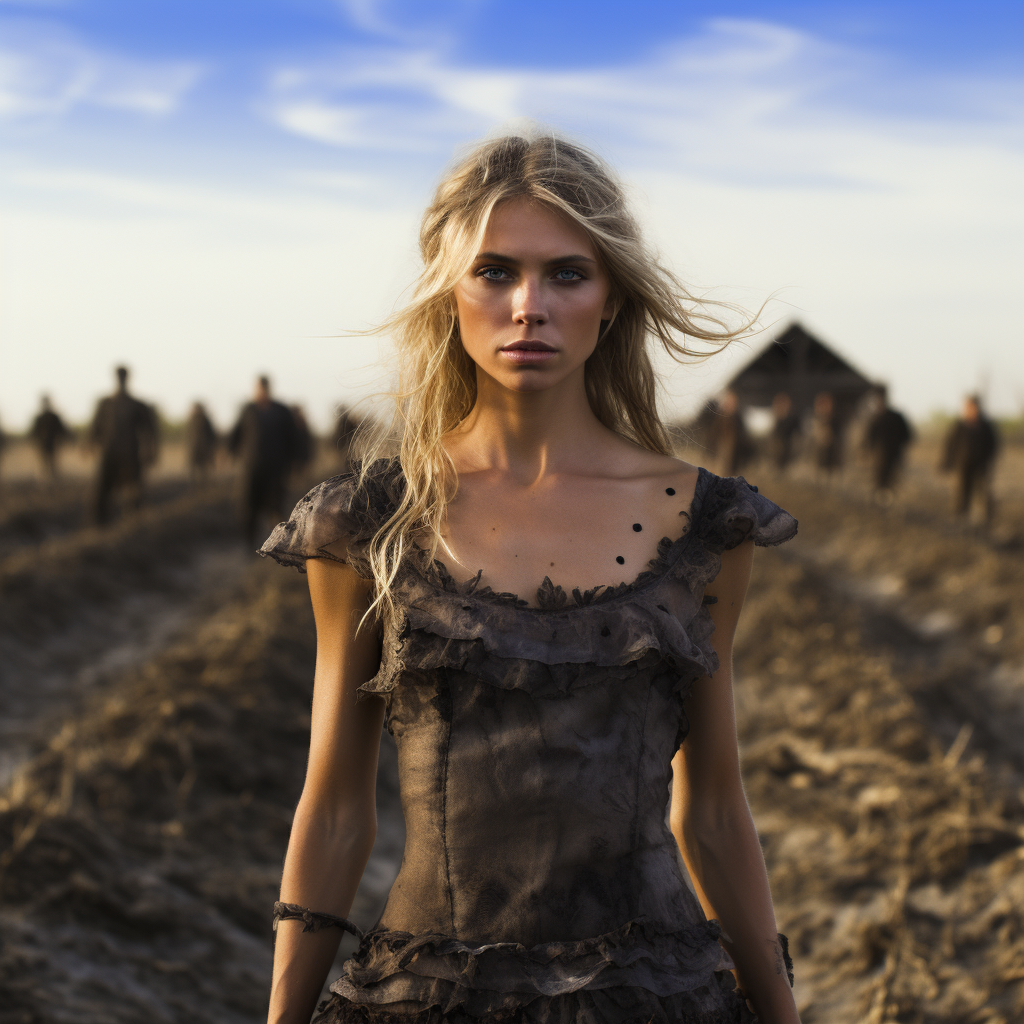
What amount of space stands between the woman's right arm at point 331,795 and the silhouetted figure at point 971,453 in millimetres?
15253

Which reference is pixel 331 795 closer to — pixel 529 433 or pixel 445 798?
pixel 445 798

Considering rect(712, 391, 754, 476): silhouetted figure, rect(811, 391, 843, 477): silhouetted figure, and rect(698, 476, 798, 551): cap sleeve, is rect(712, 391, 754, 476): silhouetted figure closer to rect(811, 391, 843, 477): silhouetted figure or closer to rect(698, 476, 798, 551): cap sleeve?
rect(811, 391, 843, 477): silhouetted figure

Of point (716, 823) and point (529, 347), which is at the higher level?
point (529, 347)

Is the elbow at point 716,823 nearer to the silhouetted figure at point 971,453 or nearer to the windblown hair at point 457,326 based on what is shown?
the windblown hair at point 457,326

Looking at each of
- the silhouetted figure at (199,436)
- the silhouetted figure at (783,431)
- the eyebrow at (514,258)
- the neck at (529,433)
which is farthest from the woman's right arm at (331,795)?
the silhouetted figure at (783,431)

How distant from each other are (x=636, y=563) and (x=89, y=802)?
4.23 m

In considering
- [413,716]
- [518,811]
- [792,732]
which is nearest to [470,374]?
[413,716]

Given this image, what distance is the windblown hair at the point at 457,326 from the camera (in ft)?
5.64

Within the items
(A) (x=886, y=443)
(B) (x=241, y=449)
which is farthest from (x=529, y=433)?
(A) (x=886, y=443)

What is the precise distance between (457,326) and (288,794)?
441 centimetres

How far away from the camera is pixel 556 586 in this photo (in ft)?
5.39

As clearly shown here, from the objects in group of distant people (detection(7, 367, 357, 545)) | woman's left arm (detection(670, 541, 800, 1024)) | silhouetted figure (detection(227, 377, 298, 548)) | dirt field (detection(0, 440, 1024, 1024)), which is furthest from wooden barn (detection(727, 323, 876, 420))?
woman's left arm (detection(670, 541, 800, 1024))

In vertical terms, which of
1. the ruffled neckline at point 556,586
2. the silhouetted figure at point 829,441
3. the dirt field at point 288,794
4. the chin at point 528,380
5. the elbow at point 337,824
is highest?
the silhouetted figure at point 829,441

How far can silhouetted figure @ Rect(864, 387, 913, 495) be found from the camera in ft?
62.3
